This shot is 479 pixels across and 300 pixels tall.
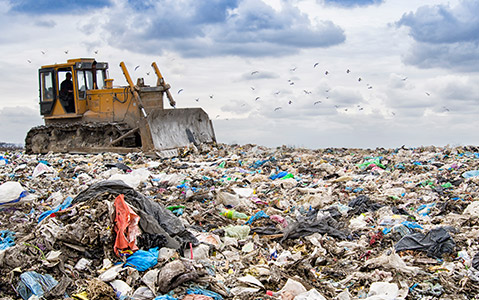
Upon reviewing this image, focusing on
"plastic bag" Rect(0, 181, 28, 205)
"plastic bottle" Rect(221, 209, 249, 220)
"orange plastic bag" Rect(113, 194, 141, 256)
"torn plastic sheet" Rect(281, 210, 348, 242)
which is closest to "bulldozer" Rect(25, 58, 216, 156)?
"plastic bag" Rect(0, 181, 28, 205)

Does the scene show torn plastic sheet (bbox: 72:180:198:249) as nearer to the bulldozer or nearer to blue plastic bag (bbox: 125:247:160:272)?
blue plastic bag (bbox: 125:247:160:272)

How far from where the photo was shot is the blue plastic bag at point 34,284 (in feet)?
13.3

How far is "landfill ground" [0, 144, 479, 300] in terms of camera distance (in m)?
4.14

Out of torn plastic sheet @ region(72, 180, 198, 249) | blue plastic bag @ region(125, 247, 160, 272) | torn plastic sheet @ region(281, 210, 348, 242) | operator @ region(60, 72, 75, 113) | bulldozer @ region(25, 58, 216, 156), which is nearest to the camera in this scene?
blue plastic bag @ region(125, 247, 160, 272)

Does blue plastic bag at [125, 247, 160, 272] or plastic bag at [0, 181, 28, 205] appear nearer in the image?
blue plastic bag at [125, 247, 160, 272]

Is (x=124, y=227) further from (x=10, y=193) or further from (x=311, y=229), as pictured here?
(x=10, y=193)

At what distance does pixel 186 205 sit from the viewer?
6.84 m

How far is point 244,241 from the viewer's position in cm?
537

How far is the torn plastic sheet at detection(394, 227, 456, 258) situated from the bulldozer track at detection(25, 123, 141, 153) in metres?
9.25

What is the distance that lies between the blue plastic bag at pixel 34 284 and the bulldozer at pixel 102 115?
855 cm

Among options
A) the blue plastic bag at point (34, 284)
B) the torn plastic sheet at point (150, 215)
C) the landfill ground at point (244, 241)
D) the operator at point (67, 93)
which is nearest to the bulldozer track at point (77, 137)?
the operator at point (67, 93)

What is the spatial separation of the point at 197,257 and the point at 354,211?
8.86 feet

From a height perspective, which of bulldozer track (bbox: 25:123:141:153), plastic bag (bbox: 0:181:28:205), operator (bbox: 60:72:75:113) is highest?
operator (bbox: 60:72:75:113)

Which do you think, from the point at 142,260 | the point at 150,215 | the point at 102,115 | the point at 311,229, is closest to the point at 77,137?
the point at 102,115
